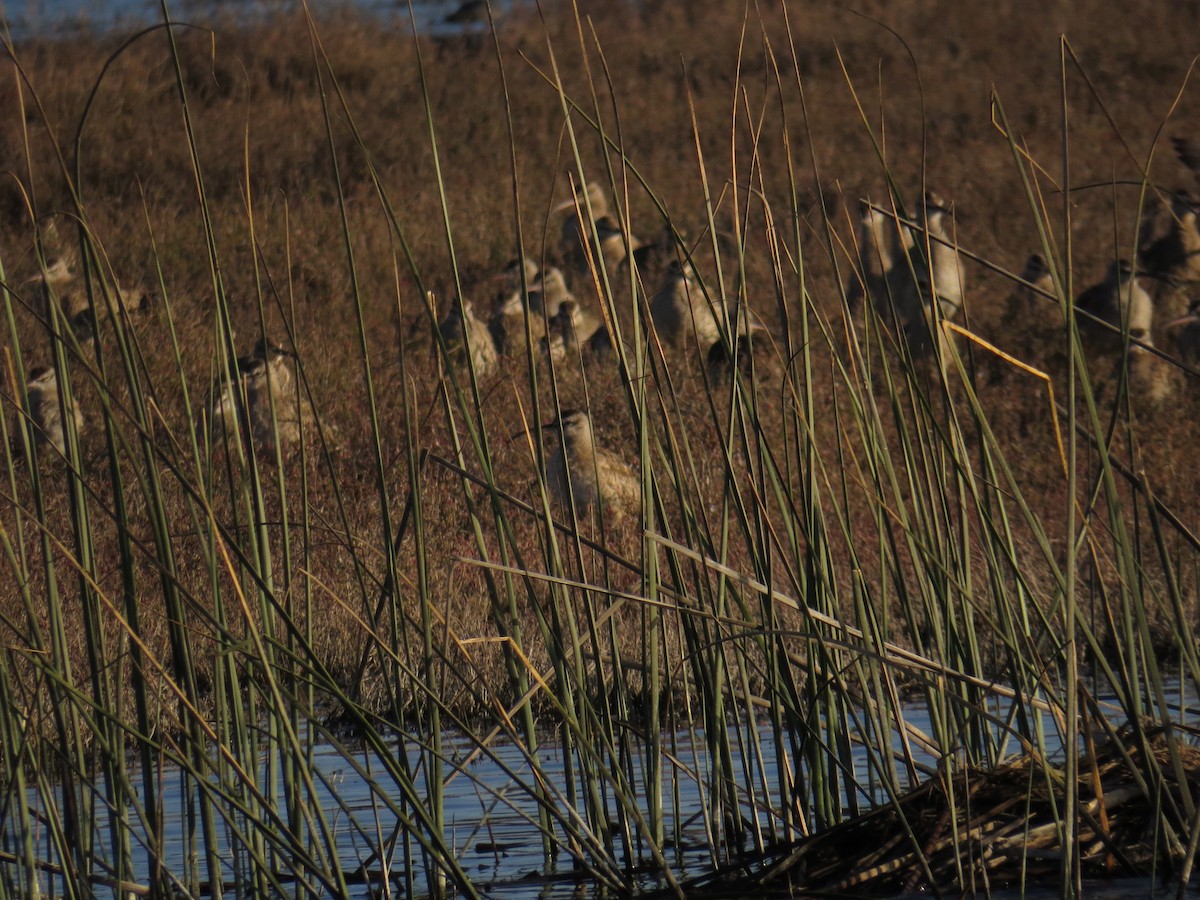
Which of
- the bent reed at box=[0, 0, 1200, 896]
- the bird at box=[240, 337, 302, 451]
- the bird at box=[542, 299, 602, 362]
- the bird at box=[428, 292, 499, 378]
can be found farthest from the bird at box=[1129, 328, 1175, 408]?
the bird at box=[240, 337, 302, 451]

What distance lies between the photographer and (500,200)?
19609mm

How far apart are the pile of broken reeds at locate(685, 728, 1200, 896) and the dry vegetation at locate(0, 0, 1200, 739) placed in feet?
1.72

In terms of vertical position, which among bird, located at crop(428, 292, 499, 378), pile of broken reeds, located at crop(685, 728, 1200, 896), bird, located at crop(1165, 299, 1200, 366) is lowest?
pile of broken reeds, located at crop(685, 728, 1200, 896)

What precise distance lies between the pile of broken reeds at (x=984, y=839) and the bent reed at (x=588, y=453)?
3 centimetres

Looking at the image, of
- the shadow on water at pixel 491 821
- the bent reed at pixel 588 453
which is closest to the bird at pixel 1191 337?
the bent reed at pixel 588 453

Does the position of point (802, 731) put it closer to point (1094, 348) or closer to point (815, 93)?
point (1094, 348)

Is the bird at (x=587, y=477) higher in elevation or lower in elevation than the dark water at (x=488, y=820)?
higher

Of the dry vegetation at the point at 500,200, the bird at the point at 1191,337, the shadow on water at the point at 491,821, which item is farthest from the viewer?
the bird at the point at 1191,337

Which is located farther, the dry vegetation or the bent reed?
the dry vegetation

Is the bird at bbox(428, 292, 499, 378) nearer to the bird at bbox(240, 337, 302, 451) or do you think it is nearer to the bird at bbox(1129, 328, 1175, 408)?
the bird at bbox(240, 337, 302, 451)

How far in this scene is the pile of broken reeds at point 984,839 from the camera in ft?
9.35

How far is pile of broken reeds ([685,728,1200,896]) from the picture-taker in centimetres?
285

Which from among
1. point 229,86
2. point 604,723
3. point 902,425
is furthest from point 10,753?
point 229,86

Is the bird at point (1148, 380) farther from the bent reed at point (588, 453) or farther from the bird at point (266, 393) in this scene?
the bird at point (266, 393)
